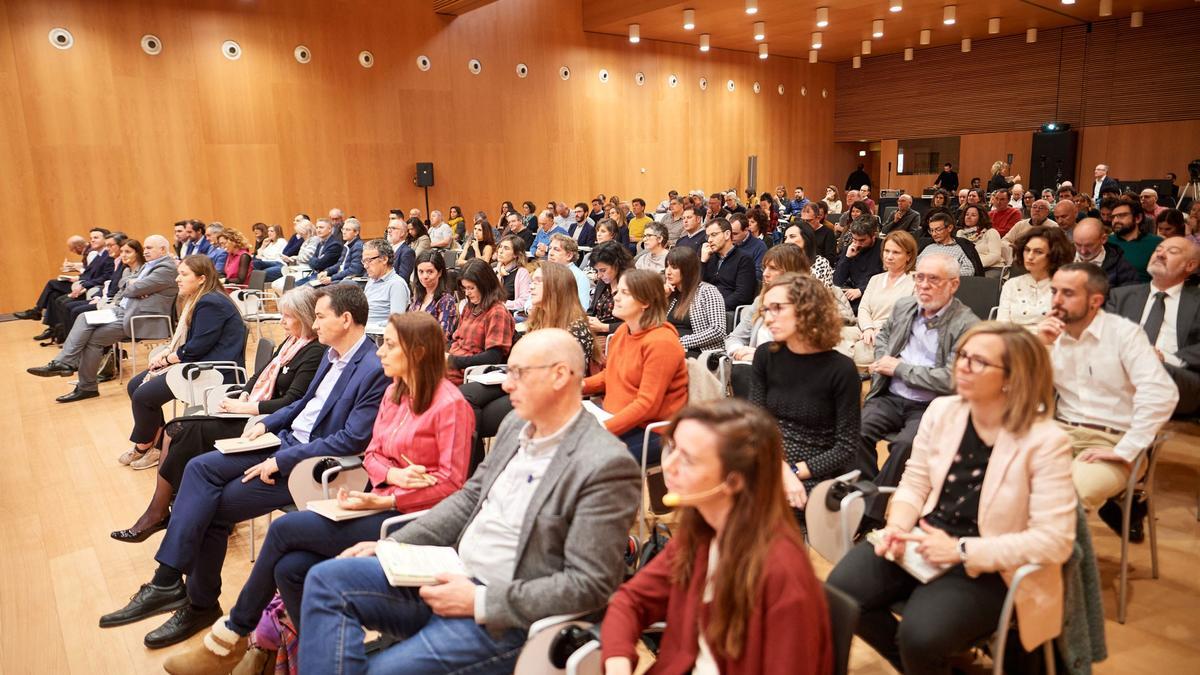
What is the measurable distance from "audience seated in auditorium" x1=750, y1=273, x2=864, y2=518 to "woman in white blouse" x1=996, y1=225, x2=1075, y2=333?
1885 millimetres

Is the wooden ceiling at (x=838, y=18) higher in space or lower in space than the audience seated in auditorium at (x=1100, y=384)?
higher

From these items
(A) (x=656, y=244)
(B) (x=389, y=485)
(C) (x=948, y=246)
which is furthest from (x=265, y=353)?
(C) (x=948, y=246)

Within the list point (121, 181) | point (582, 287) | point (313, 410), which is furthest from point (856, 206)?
point (121, 181)

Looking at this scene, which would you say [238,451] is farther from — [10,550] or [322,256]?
[322,256]

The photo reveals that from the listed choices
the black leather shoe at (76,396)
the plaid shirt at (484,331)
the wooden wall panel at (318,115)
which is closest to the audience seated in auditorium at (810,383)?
the plaid shirt at (484,331)

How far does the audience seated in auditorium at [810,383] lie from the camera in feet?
8.51

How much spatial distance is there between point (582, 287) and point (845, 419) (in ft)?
10.9

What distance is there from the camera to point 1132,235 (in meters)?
5.43

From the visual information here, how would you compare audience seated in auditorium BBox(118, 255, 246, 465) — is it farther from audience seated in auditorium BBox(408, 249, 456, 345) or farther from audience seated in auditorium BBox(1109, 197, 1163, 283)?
audience seated in auditorium BBox(1109, 197, 1163, 283)

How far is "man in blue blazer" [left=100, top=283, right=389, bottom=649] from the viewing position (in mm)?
2854

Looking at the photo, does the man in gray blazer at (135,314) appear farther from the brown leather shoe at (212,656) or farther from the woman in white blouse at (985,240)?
the woman in white blouse at (985,240)

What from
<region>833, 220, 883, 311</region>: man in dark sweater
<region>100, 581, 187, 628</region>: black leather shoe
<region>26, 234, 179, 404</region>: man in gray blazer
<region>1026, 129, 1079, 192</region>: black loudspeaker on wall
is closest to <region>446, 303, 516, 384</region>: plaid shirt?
<region>100, 581, 187, 628</region>: black leather shoe

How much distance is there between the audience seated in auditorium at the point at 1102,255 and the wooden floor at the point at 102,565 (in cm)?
114

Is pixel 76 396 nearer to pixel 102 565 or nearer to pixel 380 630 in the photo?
pixel 102 565
